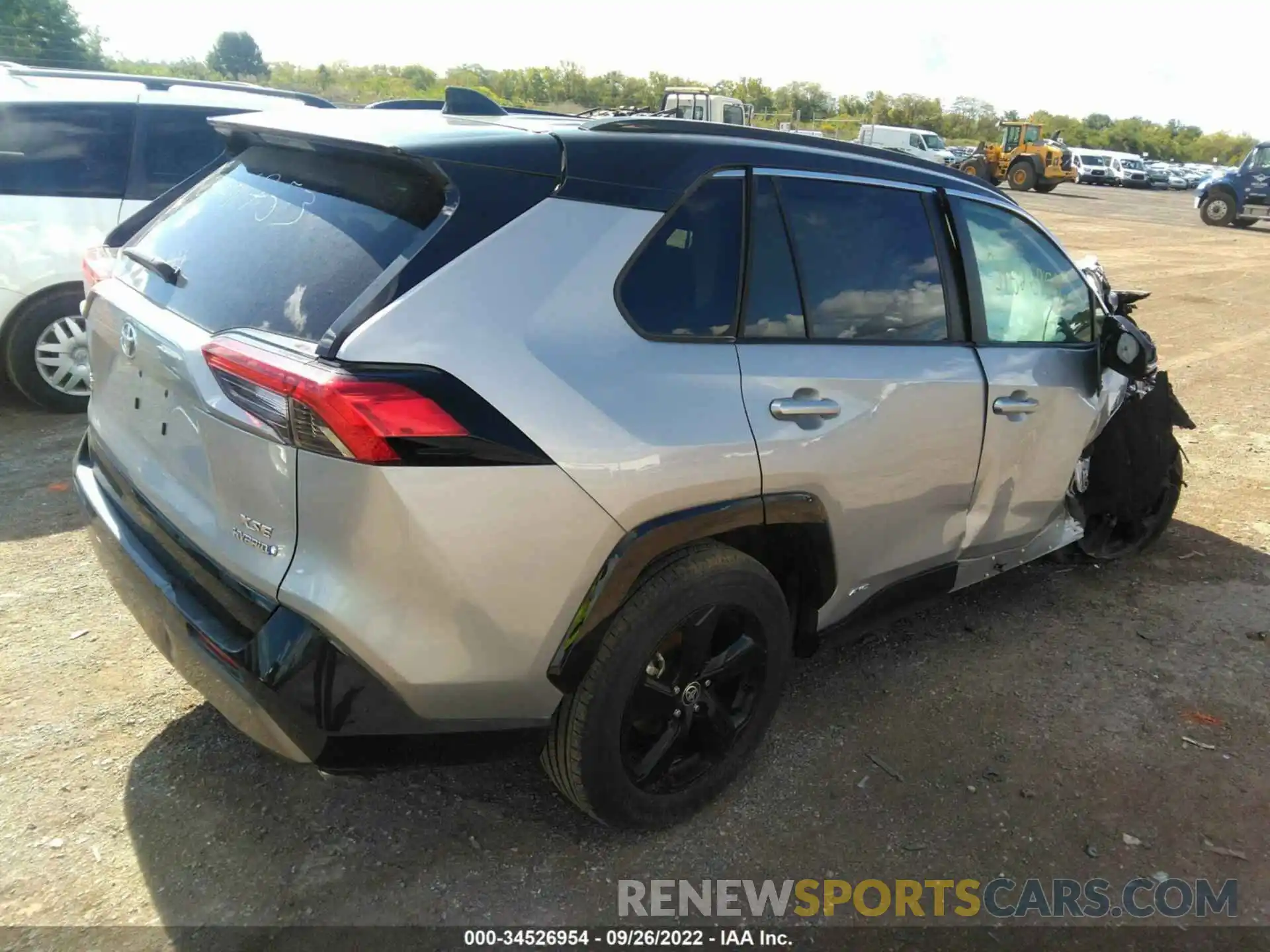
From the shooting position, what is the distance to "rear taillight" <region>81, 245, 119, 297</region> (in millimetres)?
2793

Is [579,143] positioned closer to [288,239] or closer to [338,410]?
[288,239]

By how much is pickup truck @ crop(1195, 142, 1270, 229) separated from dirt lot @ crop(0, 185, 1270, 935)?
974 inches

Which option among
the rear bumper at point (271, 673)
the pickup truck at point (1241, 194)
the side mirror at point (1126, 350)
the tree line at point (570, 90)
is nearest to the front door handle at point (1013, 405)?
the side mirror at point (1126, 350)

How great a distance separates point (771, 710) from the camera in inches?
111

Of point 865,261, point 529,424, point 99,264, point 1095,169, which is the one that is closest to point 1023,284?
point 865,261

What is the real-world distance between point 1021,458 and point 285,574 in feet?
8.64

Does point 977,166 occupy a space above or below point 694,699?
above

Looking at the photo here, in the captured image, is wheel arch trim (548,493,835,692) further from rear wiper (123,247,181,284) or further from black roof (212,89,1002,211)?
rear wiper (123,247,181,284)

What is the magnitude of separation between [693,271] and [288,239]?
101 cm

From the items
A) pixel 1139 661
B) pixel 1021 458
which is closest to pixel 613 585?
pixel 1021 458

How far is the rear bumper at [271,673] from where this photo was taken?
6.56ft

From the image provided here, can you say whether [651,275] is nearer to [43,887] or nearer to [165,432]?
[165,432]

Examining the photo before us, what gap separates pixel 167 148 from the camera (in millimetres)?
5910

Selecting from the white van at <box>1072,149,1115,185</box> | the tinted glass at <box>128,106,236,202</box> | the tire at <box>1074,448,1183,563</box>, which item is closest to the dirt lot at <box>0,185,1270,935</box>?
the tire at <box>1074,448,1183,563</box>
